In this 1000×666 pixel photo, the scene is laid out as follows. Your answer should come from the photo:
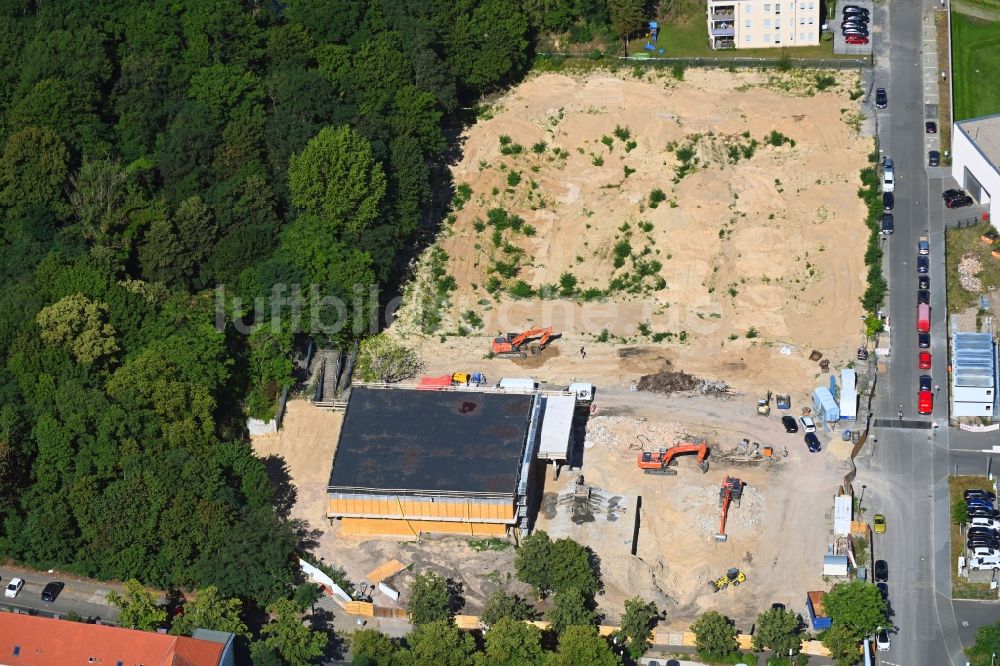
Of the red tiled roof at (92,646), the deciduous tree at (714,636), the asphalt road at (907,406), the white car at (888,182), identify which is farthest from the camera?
the white car at (888,182)

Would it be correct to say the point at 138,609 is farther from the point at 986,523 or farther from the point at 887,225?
the point at 887,225

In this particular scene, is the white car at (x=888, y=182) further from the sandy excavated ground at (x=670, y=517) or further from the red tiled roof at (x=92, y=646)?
the red tiled roof at (x=92, y=646)

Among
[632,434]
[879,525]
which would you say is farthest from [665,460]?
[879,525]

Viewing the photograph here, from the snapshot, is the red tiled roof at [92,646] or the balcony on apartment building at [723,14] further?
the balcony on apartment building at [723,14]

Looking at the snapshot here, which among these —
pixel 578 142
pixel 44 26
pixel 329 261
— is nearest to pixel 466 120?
pixel 578 142

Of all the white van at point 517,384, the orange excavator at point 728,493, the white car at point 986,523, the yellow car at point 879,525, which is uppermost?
the white van at point 517,384

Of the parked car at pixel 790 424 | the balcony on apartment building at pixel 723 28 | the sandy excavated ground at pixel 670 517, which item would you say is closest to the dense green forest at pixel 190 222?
the sandy excavated ground at pixel 670 517

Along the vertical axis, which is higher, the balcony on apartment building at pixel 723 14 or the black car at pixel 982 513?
the balcony on apartment building at pixel 723 14
